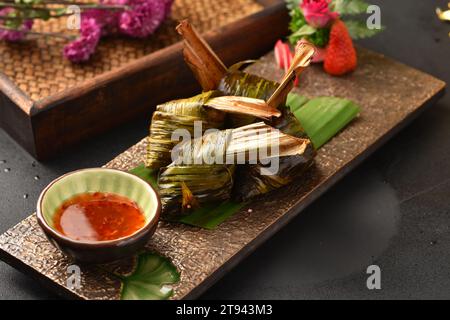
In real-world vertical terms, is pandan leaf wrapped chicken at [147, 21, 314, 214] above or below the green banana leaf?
above

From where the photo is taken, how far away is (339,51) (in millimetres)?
3775

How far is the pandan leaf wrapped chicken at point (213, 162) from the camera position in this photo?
114 inches

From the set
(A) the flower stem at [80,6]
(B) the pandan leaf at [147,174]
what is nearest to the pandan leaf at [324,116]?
(B) the pandan leaf at [147,174]

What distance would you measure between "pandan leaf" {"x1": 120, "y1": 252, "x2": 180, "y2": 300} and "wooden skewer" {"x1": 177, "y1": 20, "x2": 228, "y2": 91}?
81cm

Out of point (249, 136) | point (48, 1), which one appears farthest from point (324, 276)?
point (48, 1)

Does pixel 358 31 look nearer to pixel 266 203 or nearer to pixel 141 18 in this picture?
pixel 141 18

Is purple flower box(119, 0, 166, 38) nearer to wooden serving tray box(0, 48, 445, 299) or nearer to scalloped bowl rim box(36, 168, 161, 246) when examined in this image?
wooden serving tray box(0, 48, 445, 299)

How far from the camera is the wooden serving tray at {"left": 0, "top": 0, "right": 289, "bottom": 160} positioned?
3311mm

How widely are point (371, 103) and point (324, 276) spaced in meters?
1.04

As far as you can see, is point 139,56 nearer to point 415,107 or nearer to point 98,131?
point 98,131

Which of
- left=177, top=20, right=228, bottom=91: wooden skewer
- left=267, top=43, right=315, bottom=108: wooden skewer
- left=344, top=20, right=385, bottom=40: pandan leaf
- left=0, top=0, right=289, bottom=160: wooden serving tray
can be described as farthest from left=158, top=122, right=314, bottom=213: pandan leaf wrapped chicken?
left=344, top=20, right=385, bottom=40: pandan leaf

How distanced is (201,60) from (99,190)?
713 millimetres

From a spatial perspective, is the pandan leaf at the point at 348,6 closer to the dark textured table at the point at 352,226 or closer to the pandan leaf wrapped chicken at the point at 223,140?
the dark textured table at the point at 352,226

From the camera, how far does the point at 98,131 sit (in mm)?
3535
